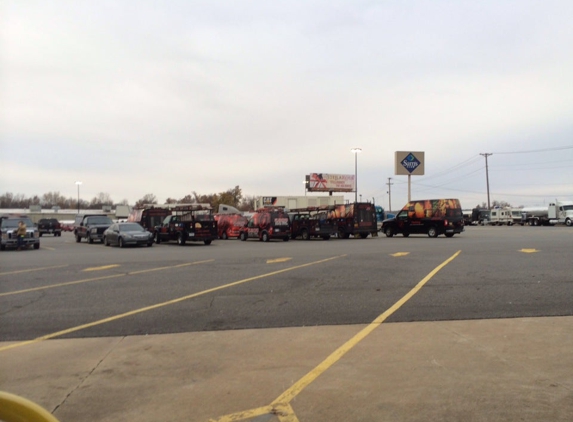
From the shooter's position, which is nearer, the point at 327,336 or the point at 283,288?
the point at 327,336

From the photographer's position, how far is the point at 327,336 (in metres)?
7.48

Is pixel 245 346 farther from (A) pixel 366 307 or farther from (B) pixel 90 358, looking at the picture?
(A) pixel 366 307

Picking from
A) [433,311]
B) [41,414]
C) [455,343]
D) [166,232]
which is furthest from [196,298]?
[166,232]

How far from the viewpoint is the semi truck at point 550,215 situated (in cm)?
5937

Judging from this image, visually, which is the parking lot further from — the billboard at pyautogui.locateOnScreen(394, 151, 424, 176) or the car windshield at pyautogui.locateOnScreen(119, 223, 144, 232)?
the billboard at pyautogui.locateOnScreen(394, 151, 424, 176)

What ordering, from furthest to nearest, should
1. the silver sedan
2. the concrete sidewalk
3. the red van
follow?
the red van < the silver sedan < the concrete sidewalk

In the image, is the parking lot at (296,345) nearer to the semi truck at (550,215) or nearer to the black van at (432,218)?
the black van at (432,218)

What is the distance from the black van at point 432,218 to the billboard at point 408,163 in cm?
2242

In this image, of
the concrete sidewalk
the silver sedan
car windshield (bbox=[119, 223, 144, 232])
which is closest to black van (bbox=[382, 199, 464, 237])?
the silver sedan

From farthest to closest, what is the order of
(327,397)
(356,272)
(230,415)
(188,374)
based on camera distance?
(356,272) < (188,374) < (327,397) < (230,415)

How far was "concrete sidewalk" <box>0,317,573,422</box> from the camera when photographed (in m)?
4.80

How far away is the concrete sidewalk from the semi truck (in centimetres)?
5822

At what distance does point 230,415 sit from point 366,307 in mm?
5021

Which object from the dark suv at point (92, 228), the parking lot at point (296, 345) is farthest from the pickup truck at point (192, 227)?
the parking lot at point (296, 345)
